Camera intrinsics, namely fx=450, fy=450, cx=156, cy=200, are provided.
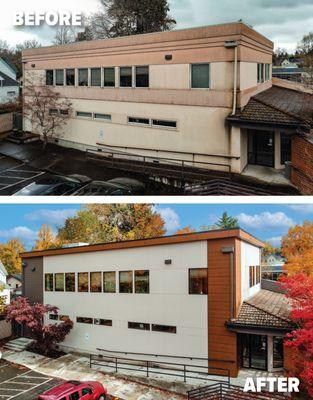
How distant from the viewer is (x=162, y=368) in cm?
742

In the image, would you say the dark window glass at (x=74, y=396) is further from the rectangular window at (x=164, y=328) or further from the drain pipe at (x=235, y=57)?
the drain pipe at (x=235, y=57)

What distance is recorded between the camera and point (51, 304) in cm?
943

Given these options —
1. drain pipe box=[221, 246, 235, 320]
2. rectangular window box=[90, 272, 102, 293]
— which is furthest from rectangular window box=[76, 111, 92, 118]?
drain pipe box=[221, 246, 235, 320]

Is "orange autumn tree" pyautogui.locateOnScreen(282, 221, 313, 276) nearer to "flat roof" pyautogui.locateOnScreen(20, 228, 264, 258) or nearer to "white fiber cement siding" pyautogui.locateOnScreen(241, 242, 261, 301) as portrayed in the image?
"flat roof" pyautogui.locateOnScreen(20, 228, 264, 258)

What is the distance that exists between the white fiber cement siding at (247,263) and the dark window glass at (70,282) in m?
3.42

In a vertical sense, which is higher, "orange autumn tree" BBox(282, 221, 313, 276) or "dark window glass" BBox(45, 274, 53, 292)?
"orange autumn tree" BBox(282, 221, 313, 276)

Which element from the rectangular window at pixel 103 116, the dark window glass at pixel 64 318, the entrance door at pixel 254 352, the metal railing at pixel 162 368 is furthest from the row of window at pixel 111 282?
the rectangular window at pixel 103 116

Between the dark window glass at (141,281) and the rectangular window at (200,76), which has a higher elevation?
the rectangular window at (200,76)

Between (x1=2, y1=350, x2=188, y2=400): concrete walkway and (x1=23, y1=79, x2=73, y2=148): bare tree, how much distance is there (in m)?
3.94

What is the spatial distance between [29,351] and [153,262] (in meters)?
3.68

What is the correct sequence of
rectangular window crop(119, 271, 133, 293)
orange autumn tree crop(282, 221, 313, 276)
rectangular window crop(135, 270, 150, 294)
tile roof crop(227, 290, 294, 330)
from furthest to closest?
1. orange autumn tree crop(282, 221, 313, 276)
2. rectangular window crop(119, 271, 133, 293)
3. rectangular window crop(135, 270, 150, 294)
4. tile roof crop(227, 290, 294, 330)

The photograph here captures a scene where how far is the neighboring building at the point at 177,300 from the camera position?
276 inches

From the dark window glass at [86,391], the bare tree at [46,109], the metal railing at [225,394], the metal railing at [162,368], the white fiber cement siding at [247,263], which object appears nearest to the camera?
the metal railing at [225,394]

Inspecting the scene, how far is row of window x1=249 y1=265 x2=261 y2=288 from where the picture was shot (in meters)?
8.27
